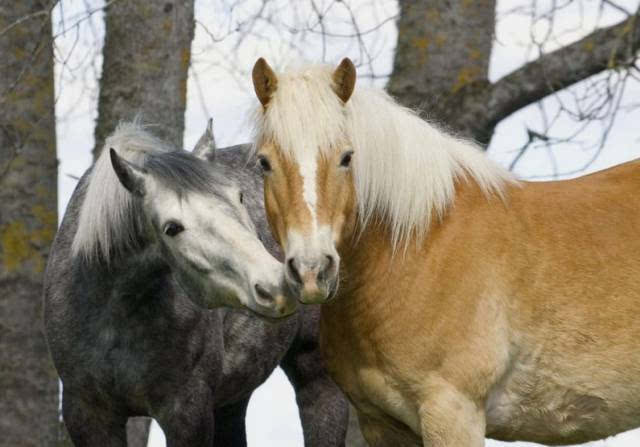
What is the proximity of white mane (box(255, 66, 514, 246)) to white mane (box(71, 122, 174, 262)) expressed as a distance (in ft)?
2.21

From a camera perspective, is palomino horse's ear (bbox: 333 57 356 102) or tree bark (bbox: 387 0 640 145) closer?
palomino horse's ear (bbox: 333 57 356 102)

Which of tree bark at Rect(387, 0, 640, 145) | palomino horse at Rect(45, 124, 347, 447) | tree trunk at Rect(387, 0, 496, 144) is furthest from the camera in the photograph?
tree trunk at Rect(387, 0, 496, 144)

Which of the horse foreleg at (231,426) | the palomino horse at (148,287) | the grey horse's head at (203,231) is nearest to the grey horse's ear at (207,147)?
the palomino horse at (148,287)

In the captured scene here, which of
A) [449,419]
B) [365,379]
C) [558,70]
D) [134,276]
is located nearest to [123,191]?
[134,276]

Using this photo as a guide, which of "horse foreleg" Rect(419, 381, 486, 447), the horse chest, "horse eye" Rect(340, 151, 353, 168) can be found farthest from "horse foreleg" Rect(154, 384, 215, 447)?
"horse eye" Rect(340, 151, 353, 168)

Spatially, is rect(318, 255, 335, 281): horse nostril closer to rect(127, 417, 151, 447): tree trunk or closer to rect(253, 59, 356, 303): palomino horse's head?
rect(253, 59, 356, 303): palomino horse's head

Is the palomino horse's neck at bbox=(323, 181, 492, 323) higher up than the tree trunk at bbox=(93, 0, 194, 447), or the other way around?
the tree trunk at bbox=(93, 0, 194, 447)

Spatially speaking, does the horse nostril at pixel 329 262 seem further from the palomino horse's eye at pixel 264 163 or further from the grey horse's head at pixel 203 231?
the palomino horse's eye at pixel 264 163

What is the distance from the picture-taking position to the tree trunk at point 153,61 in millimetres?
8531

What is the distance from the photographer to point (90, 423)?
19.4 ft

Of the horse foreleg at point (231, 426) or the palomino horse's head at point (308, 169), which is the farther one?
the horse foreleg at point (231, 426)

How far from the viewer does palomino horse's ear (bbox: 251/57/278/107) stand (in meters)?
5.39

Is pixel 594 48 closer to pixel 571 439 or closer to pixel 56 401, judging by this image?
pixel 571 439

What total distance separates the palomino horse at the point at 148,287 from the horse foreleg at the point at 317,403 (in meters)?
0.86
